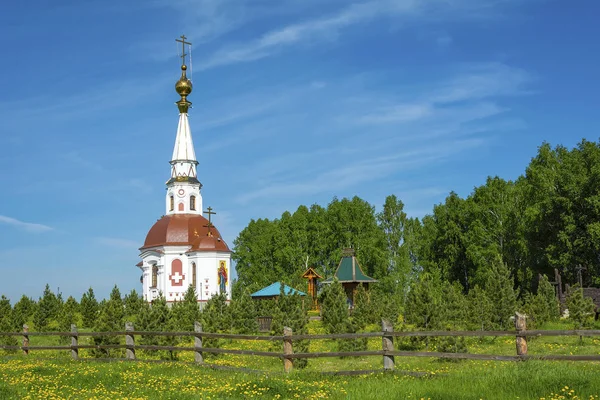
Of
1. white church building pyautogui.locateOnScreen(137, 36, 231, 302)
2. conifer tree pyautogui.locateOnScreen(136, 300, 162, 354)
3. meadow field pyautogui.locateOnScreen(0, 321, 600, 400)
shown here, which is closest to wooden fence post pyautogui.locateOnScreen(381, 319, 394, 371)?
meadow field pyautogui.locateOnScreen(0, 321, 600, 400)

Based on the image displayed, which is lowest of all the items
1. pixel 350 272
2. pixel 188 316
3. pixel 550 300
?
pixel 188 316

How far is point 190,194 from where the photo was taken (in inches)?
2734

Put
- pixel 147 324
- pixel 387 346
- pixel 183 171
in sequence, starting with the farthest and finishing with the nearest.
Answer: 1. pixel 183 171
2. pixel 147 324
3. pixel 387 346

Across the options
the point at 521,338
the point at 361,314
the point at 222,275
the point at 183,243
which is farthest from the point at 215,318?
the point at 183,243

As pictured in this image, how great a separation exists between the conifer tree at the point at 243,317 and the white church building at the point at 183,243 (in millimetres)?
25534

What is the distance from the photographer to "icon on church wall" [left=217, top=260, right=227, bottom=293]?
63731mm

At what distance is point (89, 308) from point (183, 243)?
20448 mm

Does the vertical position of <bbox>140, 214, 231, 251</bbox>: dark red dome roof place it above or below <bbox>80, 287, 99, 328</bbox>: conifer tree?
above

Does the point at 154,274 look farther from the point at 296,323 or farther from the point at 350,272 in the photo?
the point at 296,323

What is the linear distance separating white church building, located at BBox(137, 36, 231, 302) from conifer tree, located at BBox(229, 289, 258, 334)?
25534 mm

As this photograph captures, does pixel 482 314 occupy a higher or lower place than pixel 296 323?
lower

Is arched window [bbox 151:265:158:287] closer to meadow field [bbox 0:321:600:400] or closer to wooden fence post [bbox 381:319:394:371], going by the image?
meadow field [bbox 0:321:600:400]

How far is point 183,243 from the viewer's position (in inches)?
2596

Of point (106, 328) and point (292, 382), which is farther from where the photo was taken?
point (106, 328)
